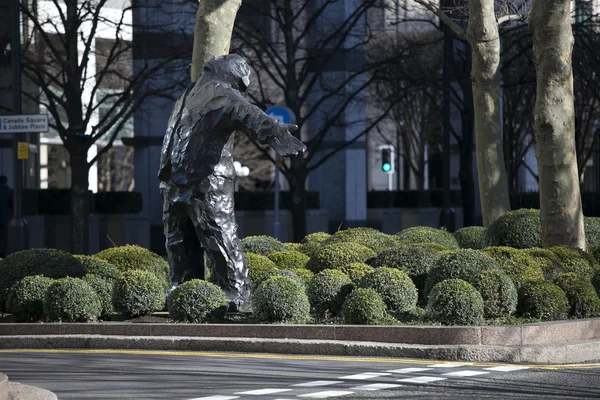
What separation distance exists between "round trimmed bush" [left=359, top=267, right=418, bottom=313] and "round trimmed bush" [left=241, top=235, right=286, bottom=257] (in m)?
4.03

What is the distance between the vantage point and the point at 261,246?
16984 mm

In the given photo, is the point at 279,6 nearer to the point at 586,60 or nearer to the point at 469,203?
the point at 469,203

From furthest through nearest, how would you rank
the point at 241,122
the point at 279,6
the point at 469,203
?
the point at 469,203 < the point at 279,6 < the point at 241,122

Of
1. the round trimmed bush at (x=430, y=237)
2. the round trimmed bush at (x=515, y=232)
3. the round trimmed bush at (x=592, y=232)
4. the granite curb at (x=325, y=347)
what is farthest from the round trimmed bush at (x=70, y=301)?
the round trimmed bush at (x=592, y=232)

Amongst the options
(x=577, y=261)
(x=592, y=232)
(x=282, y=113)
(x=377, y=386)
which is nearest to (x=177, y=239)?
(x=377, y=386)

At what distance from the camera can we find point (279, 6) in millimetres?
30578

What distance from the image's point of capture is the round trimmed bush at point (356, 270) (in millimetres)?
13924

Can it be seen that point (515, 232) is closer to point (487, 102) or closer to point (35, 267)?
point (487, 102)

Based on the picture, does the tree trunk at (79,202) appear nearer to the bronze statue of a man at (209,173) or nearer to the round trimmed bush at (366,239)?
the round trimmed bush at (366,239)

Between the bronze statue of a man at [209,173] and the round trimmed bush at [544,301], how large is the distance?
10.1 ft

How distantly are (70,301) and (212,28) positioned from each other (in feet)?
17.3

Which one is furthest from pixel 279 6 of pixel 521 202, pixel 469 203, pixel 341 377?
pixel 341 377

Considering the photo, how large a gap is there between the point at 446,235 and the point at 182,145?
6.07 m

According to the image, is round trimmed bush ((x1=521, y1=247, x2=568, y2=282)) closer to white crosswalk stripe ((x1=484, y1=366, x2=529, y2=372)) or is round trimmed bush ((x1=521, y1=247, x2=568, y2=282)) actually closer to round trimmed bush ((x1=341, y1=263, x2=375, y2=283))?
round trimmed bush ((x1=341, y1=263, x2=375, y2=283))
